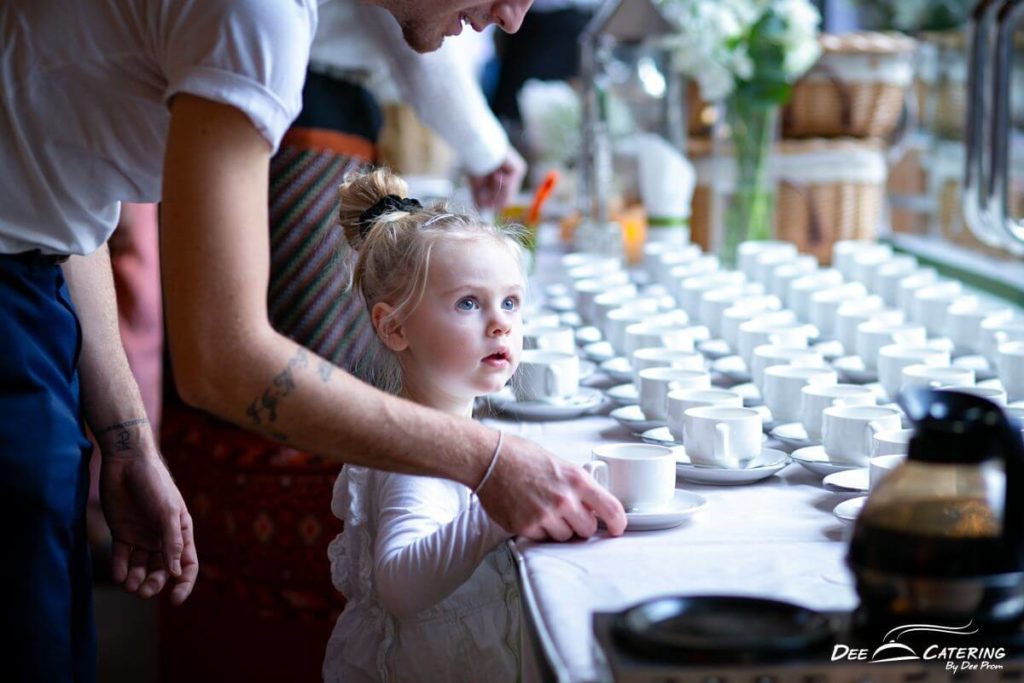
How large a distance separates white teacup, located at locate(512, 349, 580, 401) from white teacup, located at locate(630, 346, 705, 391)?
0.31 ft

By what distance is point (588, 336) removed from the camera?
6.99 feet

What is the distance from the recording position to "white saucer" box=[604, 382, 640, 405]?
1.71 meters

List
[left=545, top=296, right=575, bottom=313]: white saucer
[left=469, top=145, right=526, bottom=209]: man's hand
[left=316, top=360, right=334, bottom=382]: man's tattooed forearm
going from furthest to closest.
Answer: [left=469, top=145, right=526, bottom=209]: man's hand
[left=545, top=296, right=575, bottom=313]: white saucer
[left=316, top=360, right=334, bottom=382]: man's tattooed forearm

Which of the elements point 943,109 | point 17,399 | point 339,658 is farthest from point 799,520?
point 943,109

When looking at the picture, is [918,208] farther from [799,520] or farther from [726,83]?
[799,520]

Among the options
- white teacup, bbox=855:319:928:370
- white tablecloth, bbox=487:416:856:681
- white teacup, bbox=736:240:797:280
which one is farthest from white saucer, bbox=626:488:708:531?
white teacup, bbox=736:240:797:280

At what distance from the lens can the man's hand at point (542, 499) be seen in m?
1.15

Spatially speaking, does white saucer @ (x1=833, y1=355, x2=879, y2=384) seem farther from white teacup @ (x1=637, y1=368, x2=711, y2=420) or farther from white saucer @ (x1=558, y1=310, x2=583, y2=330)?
white saucer @ (x1=558, y1=310, x2=583, y2=330)

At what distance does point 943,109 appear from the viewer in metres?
3.14

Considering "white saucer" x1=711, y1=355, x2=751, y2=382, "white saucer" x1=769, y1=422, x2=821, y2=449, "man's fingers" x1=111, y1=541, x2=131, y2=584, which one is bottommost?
"man's fingers" x1=111, y1=541, x2=131, y2=584

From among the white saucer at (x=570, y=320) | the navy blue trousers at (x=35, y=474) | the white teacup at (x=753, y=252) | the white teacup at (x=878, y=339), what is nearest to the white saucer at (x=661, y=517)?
the navy blue trousers at (x=35, y=474)

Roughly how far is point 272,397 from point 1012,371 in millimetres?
1023

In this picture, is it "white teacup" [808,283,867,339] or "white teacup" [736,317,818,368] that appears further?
"white teacup" [808,283,867,339]

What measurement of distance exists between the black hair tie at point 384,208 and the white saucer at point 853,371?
2.23 ft
